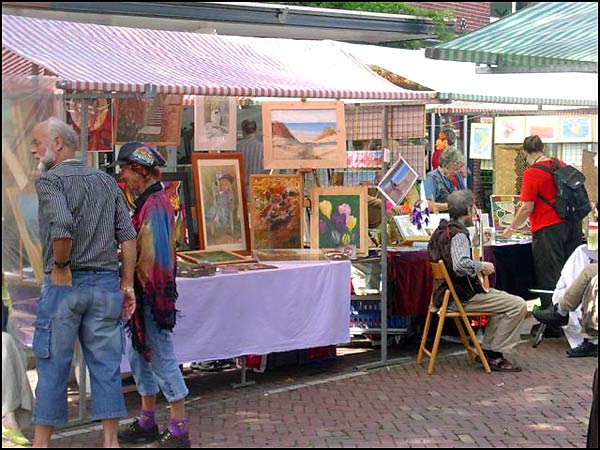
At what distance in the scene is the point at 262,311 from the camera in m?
7.34

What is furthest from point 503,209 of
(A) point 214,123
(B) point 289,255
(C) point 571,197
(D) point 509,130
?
(A) point 214,123

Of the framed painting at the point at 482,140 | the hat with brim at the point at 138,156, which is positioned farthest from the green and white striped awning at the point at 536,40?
the framed painting at the point at 482,140

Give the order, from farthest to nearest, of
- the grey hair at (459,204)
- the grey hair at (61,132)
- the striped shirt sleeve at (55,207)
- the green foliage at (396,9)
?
the green foliage at (396,9)
the grey hair at (459,204)
the grey hair at (61,132)
the striped shirt sleeve at (55,207)

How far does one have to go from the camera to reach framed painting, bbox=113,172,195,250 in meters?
7.82

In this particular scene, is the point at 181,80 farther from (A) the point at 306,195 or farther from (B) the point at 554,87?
(B) the point at 554,87

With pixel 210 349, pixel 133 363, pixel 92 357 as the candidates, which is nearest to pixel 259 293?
pixel 210 349

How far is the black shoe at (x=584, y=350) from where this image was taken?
348 inches

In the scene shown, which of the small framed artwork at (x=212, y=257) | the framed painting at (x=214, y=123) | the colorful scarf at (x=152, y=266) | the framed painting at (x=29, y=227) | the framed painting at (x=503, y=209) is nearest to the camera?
the colorful scarf at (x=152, y=266)

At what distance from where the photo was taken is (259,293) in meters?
7.32

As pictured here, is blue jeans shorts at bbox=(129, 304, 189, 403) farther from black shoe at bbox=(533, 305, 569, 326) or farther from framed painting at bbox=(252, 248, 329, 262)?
black shoe at bbox=(533, 305, 569, 326)

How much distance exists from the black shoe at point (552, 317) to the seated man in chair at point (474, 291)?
827mm

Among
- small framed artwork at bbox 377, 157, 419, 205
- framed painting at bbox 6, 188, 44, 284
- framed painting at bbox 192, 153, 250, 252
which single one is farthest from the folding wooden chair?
framed painting at bbox 6, 188, 44, 284

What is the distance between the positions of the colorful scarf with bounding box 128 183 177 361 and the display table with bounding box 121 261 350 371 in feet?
2.34

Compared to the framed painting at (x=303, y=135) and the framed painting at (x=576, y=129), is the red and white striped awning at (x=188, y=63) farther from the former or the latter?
the framed painting at (x=576, y=129)
